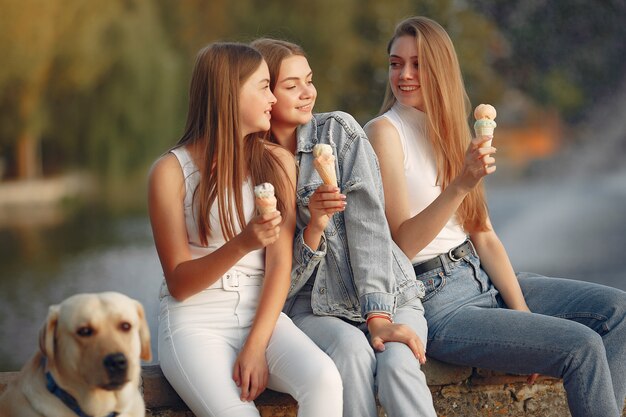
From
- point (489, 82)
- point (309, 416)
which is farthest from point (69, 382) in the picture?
point (489, 82)

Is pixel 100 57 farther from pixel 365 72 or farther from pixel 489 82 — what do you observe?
pixel 489 82

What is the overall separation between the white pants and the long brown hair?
19 centimetres

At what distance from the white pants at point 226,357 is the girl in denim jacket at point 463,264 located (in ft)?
1.50

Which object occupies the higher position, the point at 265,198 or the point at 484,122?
the point at 484,122

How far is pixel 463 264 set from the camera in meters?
2.76

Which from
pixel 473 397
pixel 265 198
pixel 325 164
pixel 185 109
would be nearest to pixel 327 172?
pixel 325 164

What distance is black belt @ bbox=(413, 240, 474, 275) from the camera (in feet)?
8.94

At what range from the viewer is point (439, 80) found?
278 centimetres

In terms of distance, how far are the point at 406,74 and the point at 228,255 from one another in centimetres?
83

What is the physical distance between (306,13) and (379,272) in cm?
1313

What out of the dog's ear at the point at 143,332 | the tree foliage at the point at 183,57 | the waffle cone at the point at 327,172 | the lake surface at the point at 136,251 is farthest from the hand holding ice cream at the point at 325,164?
the lake surface at the point at 136,251

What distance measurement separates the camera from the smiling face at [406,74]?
2801 mm

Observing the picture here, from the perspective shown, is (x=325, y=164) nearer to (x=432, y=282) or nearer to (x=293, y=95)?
(x=293, y=95)

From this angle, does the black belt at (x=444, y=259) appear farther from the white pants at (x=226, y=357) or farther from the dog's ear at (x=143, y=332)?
the dog's ear at (x=143, y=332)
